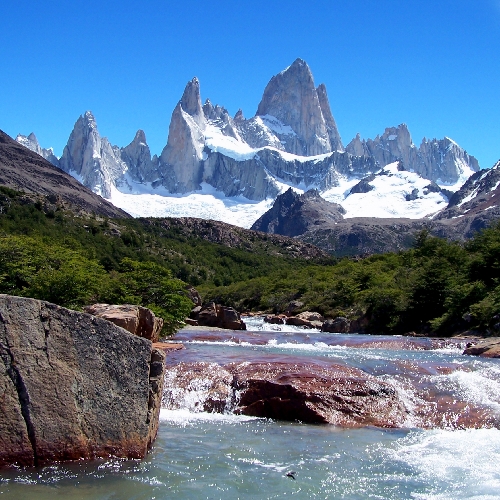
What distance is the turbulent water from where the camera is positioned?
9188mm

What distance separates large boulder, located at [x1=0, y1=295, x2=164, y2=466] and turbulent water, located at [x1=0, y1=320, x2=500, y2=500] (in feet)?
1.19

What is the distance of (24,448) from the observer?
30.0ft

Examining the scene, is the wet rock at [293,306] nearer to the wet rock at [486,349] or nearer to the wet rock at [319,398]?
the wet rock at [486,349]

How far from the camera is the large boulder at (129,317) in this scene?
696 inches

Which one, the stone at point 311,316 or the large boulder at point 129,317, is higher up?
the large boulder at point 129,317

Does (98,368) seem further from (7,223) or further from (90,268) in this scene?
(7,223)

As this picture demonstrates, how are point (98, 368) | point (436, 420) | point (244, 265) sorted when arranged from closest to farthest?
point (98, 368)
point (436, 420)
point (244, 265)

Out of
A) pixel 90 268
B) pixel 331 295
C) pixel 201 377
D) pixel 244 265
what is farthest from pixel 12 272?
pixel 244 265

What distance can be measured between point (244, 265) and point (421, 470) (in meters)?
127

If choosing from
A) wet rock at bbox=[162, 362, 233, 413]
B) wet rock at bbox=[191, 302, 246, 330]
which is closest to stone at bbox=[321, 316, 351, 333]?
wet rock at bbox=[191, 302, 246, 330]

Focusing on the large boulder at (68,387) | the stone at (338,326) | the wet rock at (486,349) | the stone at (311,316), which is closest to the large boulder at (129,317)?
the large boulder at (68,387)

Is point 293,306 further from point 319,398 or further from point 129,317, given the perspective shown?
point 319,398

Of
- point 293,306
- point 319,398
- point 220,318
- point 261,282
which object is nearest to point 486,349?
point 319,398

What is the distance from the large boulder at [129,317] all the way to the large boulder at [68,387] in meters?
7.08
